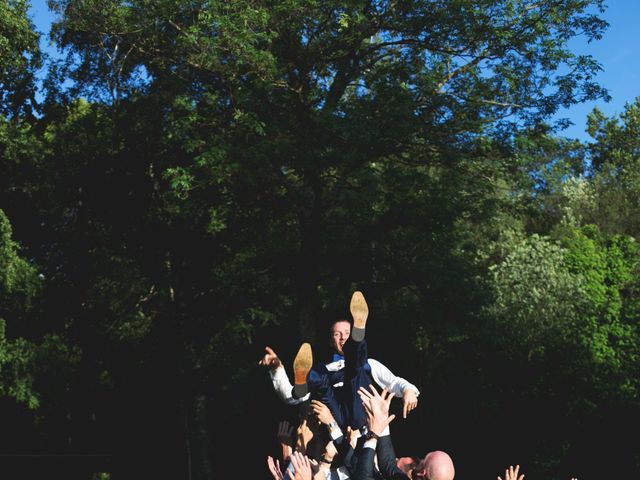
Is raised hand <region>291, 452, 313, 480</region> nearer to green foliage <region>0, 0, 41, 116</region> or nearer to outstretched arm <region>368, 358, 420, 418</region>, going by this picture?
outstretched arm <region>368, 358, 420, 418</region>

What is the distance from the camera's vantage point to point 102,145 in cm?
2191

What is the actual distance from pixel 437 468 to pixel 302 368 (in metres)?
2.10

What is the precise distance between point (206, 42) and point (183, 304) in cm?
795

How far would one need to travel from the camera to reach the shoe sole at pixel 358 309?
5.80 m

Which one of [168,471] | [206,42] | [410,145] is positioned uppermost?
[206,42]

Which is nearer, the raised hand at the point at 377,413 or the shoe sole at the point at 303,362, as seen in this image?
the raised hand at the point at 377,413

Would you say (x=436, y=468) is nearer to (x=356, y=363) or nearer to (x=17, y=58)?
(x=356, y=363)

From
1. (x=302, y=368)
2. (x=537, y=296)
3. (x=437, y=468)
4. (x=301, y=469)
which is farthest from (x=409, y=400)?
(x=537, y=296)

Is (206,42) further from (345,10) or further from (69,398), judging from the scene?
(69,398)

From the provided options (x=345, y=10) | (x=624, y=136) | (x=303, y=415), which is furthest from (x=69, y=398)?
(x=624, y=136)

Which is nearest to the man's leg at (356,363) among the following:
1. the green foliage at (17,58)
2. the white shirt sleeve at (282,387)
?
the white shirt sleeve at (282,387)

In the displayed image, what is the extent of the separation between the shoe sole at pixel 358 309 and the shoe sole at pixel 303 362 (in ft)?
1.44

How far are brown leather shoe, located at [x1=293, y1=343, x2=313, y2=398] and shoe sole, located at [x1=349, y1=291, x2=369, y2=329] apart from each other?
44cm

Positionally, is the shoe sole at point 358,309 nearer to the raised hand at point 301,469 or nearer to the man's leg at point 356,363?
the man's leg at point 356,363
